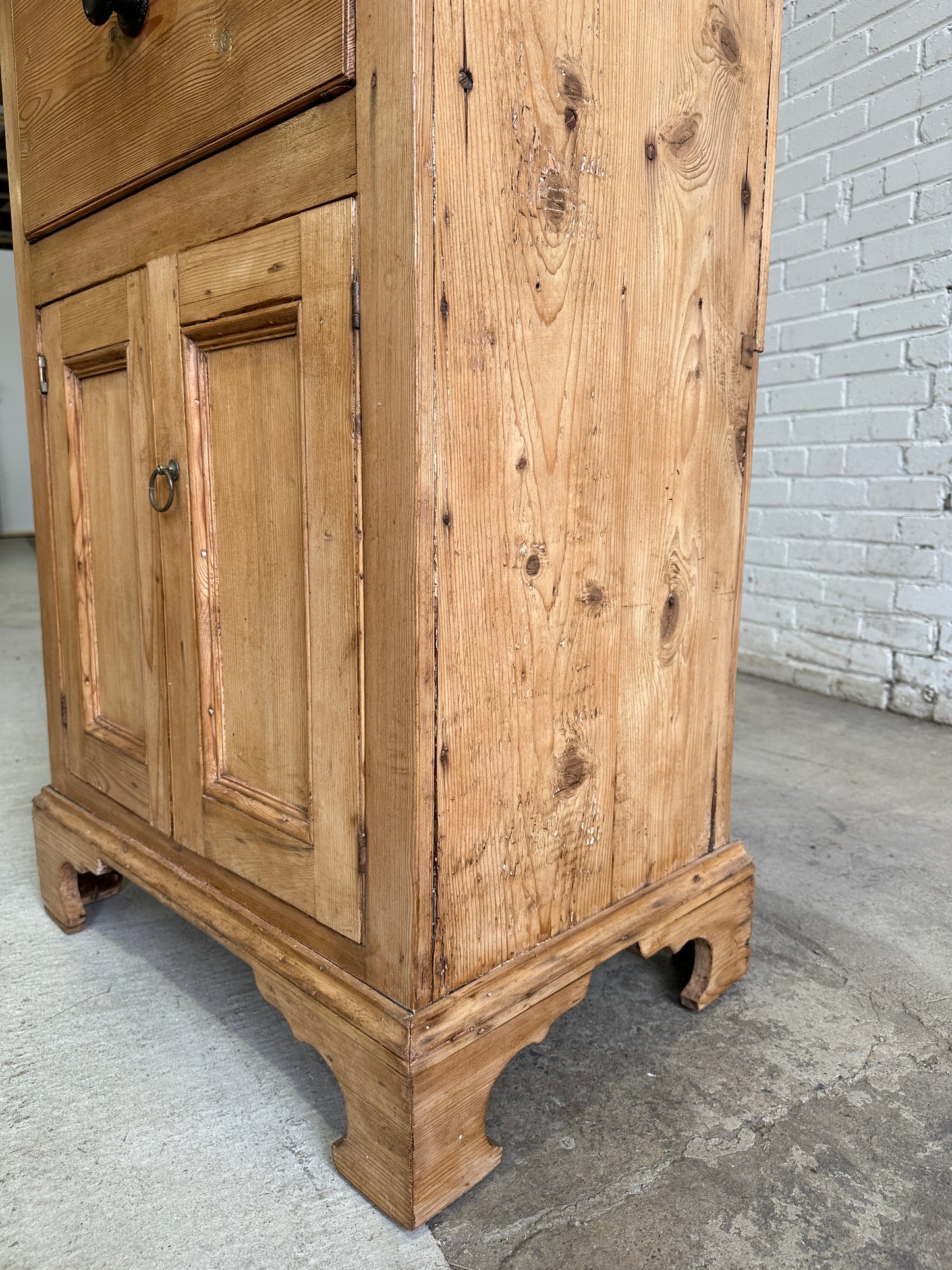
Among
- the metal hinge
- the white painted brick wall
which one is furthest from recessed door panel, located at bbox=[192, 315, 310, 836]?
the white painted brick wall

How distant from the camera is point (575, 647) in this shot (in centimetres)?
88

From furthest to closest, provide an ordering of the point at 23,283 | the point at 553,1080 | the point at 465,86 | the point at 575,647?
the point at 23,283
the point at 553,1080
the point at 575,647
the point at 465,86

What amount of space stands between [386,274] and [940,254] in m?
2.24

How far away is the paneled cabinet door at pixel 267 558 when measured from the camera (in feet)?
2.56

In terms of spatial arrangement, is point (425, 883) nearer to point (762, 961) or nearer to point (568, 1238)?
point (568, 1238)

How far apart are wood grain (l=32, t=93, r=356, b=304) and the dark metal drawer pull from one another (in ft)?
0.51

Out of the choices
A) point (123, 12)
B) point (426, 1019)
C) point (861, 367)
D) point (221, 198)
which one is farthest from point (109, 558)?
point (861, 367)

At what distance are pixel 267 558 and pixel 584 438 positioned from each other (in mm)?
341

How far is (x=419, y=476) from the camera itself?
0.70 metres

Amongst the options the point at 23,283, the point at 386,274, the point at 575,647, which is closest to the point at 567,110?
the point at 386,274

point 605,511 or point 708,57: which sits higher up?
point 708,57

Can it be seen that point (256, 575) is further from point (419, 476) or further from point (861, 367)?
point (861, 367)

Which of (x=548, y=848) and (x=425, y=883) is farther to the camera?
(x=548, y=848)

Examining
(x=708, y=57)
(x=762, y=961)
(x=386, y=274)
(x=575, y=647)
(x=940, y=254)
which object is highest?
(x=940, y=254)
